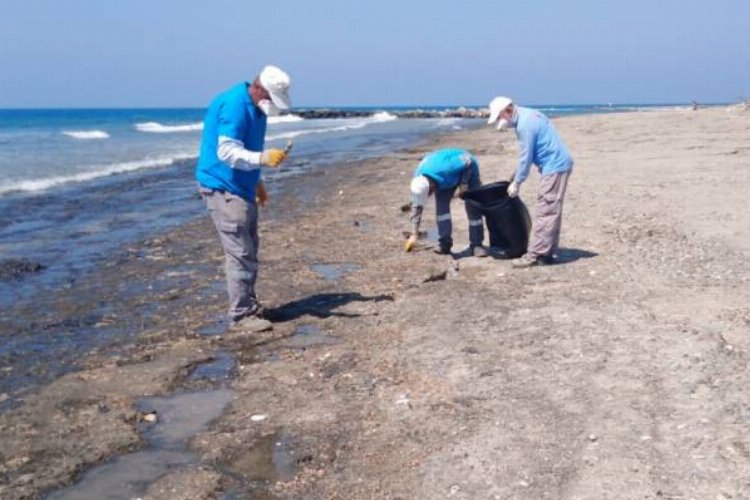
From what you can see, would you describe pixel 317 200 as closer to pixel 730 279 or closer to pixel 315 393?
pixel 730 279

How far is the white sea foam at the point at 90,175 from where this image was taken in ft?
59.9

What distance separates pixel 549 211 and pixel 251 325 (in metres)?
3.18

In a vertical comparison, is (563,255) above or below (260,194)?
below

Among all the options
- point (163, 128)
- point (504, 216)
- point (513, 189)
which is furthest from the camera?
point (163, 128)

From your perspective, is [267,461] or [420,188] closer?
[267,461]

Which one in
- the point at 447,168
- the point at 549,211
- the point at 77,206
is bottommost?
the point at 77,206

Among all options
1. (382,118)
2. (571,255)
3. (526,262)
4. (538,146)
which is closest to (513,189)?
(538,146)

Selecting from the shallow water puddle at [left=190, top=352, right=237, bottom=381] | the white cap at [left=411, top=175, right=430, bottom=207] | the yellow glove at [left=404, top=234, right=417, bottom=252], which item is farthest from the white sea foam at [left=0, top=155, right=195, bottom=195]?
the shallow water puddle at [left=190, top=352, right=237, bottom=381]

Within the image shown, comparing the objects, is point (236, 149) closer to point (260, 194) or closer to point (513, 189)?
point (260, 194)

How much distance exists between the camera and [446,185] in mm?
8938

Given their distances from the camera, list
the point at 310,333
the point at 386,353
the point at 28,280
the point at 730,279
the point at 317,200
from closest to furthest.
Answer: the point at 386,353, the point at 310,333, the point at 730,279, the point at 28,280, the point at 317,200

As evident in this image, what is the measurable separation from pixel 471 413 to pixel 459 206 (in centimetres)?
837

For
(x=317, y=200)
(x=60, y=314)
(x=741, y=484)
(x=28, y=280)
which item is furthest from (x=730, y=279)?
(x=317, y=200)

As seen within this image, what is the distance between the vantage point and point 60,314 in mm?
7328
